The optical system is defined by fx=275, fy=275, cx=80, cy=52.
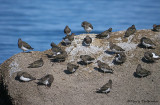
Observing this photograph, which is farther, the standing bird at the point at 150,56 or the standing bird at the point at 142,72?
the standing bird at the point at 150,56

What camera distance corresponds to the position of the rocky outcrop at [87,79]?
39.7 ft

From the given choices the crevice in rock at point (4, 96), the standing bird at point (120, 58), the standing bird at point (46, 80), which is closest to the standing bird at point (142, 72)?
the standing bird at point (120, 58)

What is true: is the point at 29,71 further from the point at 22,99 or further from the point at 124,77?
the point at 124,77

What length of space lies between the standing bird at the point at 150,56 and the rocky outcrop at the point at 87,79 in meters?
0.26

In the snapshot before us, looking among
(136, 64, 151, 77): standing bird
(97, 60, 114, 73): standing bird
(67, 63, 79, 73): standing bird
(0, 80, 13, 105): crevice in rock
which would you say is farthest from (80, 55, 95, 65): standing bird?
(0, 80, 13, 105): crevice in rock

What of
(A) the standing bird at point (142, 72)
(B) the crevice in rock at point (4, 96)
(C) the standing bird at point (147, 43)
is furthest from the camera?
(C) the standing bird at point (147, 43)

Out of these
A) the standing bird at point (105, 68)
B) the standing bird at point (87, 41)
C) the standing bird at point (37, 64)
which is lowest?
the standing bird at point (105, 68)

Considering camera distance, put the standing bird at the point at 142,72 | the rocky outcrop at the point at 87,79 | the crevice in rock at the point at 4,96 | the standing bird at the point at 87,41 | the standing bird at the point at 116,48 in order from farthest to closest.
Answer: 1. the standing bird at the point at 87,41
2. the standing bird at the point at 116,48
3. the standing bird at the point at 142,72
4. the crevice in rock at the point at 4,96
5. the rocky outcrop at the point at 87,79

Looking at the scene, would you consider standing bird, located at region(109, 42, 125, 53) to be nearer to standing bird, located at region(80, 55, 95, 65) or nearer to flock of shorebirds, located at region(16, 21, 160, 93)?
flock of shorebirds, located at region(16, 21, 160, 93)

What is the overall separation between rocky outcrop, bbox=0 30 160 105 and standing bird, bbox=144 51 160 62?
257mm

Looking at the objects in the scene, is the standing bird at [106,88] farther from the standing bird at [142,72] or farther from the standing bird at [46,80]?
the standing bird at [46,80]

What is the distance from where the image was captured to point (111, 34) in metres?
17.5

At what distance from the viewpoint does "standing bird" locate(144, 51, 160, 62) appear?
1437 cm

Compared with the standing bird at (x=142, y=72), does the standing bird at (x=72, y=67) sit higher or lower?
higher
